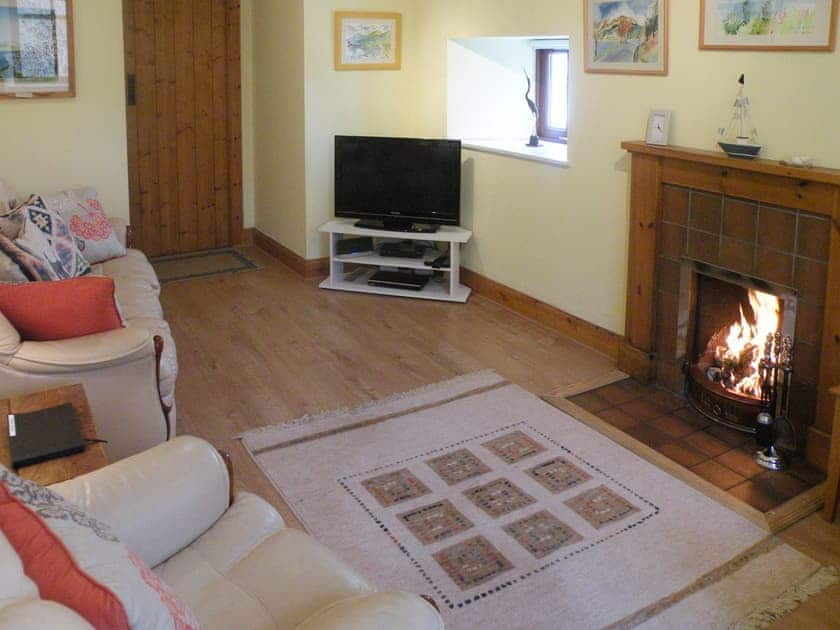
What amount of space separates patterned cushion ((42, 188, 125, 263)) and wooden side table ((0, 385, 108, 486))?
1770 millimetres

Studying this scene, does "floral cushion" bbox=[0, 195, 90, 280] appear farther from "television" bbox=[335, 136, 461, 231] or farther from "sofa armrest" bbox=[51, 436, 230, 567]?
"television" bbox=[335, 136, 461, 231]

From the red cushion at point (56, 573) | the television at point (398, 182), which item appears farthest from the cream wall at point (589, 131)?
the red cushion at point (56, 573)

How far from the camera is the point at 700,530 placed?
2779mm

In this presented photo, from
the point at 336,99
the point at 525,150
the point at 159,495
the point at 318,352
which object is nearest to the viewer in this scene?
the point at 159,495

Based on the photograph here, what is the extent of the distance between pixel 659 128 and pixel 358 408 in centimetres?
182

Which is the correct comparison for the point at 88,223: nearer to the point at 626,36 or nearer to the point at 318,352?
the point at 318,352

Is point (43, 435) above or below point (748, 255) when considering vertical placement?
below

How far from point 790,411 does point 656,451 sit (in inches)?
21.5

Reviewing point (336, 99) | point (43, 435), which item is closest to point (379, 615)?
point (43, 435)

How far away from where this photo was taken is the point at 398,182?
5.27m

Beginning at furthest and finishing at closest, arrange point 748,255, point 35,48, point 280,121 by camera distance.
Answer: point 280,121 → point 35,48 → point 748,255

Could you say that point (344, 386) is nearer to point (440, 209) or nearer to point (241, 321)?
point (241, 321)

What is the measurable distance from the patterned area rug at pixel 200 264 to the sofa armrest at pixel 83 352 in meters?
2.86

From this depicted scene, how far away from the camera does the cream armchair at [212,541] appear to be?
1.70m
